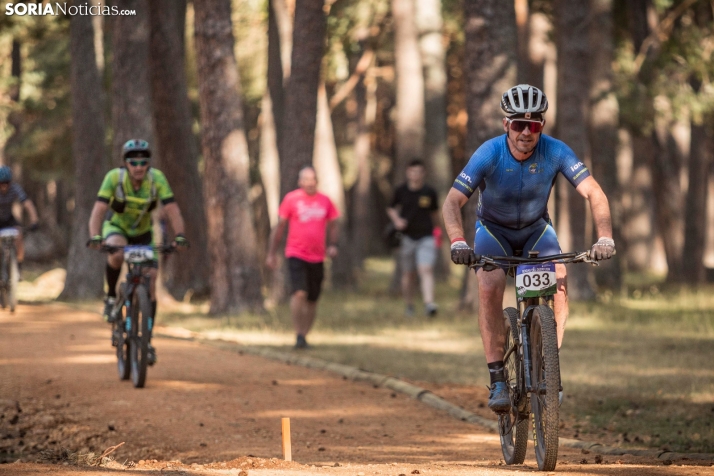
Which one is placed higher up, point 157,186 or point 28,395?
point 157,186

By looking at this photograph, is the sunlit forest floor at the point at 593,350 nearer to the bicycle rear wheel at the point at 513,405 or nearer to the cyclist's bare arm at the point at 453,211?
the bicycle rear wheel at the point at 513,405

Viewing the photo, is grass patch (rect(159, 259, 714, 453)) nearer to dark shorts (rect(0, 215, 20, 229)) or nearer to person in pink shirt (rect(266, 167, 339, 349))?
person in pink shirt (rect(266, 167, 339, 349))

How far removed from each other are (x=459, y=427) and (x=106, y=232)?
172 inches

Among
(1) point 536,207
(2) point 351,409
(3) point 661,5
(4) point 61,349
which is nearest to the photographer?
(1) point 536,207

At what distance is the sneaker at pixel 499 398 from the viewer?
24.1 ft

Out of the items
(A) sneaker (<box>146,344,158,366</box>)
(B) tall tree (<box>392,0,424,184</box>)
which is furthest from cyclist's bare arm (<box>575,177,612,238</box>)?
(B) tall tree (<box>392,0,424,184</box>)

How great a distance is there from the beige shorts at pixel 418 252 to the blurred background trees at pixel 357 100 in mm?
1187

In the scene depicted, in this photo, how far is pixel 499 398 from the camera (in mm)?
7387

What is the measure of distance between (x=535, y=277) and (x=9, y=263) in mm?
14089

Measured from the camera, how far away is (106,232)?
1177cm

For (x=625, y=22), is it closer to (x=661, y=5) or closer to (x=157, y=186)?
(x=661, y=5)

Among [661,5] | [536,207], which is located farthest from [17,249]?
[661,5]

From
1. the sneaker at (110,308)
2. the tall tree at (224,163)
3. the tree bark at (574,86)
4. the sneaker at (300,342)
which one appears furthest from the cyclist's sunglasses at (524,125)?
the tree bark at (574,86)

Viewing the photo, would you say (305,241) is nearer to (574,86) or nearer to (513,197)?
(513,197)
